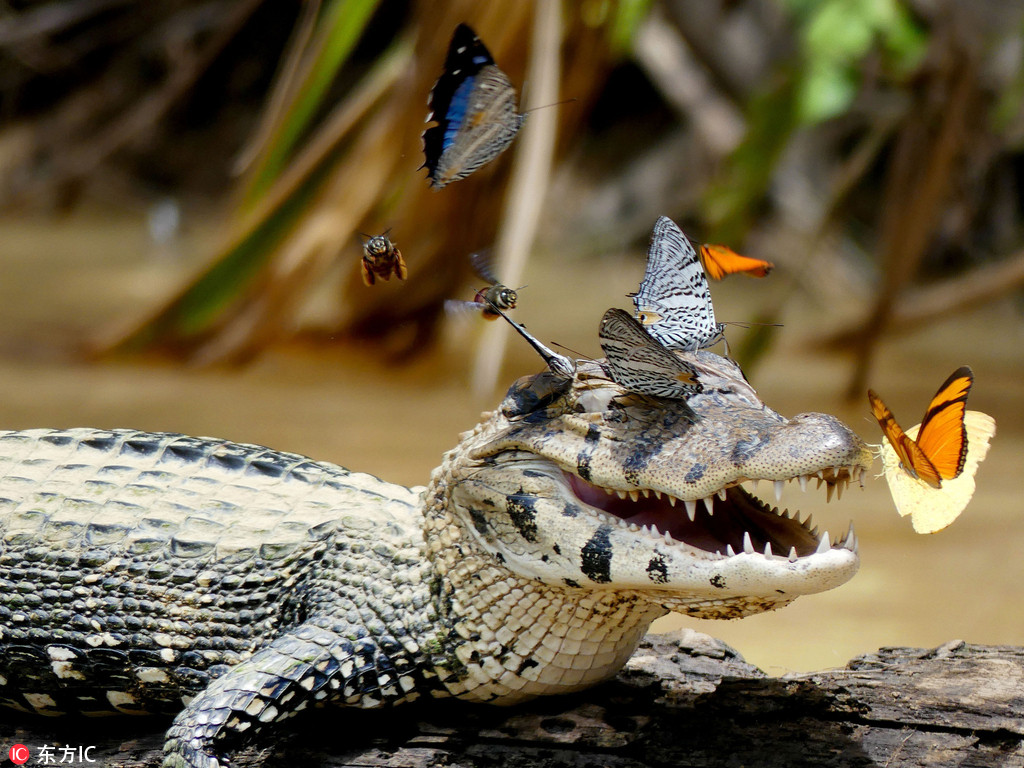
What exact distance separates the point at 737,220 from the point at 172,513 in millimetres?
3445

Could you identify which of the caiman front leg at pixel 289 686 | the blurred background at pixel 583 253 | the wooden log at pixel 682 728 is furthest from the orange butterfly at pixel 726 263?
the blurred background at pixel 583 253

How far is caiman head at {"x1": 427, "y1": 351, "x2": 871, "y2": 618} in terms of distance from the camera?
1591mm

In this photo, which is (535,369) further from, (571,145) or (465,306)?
(465,306)

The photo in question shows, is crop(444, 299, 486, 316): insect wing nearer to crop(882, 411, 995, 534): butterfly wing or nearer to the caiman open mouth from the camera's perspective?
the caiman open mouth

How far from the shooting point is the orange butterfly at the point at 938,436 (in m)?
1.73

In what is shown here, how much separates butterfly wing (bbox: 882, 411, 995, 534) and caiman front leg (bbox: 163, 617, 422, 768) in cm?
90

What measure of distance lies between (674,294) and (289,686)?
0.93 meters

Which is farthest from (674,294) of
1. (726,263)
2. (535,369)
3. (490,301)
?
(535,369)

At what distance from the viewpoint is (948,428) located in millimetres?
1757

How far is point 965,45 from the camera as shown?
5082mm

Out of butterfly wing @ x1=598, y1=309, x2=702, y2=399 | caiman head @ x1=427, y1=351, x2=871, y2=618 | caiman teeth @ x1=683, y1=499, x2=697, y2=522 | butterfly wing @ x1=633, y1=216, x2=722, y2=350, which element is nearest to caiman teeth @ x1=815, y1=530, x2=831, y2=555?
caiman head @ x1=427, y1=351, x2=871, y2=618

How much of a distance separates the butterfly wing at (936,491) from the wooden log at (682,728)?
1.22 ft

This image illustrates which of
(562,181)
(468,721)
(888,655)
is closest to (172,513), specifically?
(468,721)

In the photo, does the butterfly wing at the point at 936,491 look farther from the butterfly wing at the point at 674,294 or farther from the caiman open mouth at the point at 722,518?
the butterfly wing at the point at 674,294
